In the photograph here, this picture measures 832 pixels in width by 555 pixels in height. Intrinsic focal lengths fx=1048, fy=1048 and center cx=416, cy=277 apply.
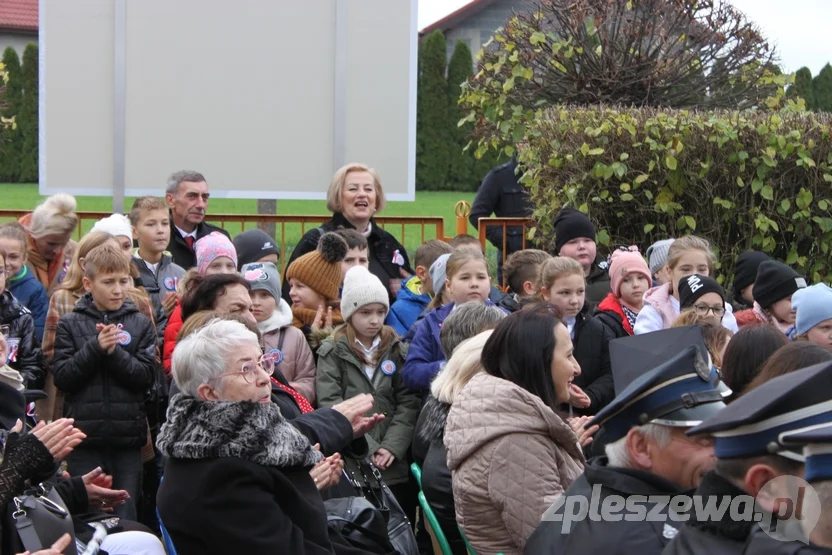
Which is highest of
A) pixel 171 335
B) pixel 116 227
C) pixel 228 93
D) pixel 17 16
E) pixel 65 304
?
pixel 17 16

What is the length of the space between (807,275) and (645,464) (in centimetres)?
608

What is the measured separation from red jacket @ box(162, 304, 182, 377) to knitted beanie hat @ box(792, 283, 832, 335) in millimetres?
3220

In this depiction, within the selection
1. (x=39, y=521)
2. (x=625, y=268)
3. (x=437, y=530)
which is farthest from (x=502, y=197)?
(x=39, y=521)

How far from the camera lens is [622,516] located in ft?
9.14

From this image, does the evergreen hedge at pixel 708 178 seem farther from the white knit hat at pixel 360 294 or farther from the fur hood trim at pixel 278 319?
the fur hood trim at pixel 278 319

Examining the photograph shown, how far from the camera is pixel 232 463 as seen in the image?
137 inches

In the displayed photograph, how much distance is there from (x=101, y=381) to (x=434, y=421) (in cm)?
188

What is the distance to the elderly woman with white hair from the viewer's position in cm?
346

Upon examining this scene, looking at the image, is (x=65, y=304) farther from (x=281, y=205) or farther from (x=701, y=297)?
(x=281, y=205)

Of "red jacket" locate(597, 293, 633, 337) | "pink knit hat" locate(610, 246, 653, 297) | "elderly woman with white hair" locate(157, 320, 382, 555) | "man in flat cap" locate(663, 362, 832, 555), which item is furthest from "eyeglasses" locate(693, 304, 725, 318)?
"man in flat cap" locate(663, 362, 832, 555)

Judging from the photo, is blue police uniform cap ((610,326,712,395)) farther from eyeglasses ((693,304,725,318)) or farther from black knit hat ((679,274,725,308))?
black knit hat ((679,274,725,308))

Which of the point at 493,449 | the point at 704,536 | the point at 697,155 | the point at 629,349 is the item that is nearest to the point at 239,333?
the point at 493,449

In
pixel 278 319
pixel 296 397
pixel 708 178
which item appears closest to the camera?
pixel 296 397

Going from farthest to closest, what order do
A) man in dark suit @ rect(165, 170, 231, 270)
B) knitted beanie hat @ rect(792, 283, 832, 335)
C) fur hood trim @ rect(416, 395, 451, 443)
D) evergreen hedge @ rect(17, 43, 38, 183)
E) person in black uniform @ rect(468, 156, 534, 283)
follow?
evergreen hedge @ rect(17, 43, 38, 183) < person in black uniform @ rect(468, 156, 534, 283) < man in dark suit @ rect(165, 170, 231, 270) < knitted beanie hat @ rect(792, 283, 832, 335) < fur hood trim @ rect(416, 395, 451, 443)
